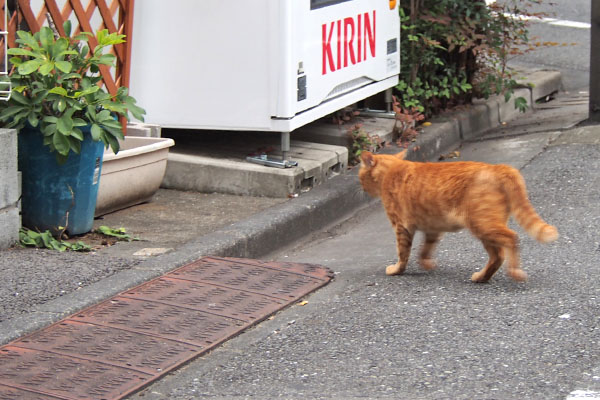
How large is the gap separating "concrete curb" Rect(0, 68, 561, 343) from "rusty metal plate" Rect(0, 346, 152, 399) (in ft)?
0.66

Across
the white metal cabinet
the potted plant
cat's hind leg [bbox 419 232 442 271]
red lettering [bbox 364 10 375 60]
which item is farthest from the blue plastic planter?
red lettering [bbox 364 10 375 60]

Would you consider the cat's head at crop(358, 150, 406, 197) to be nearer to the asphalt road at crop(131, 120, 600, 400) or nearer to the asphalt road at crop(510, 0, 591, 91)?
the asphalt road at crop(131, 120, 600, 400)

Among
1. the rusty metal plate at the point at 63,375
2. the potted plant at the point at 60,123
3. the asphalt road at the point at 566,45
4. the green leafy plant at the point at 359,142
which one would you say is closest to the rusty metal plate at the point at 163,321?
the rusty metal plate at the point at 63,375

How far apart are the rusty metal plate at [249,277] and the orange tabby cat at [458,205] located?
Answer: 0.52 m

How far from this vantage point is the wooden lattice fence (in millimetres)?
5727

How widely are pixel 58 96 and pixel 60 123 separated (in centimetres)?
18

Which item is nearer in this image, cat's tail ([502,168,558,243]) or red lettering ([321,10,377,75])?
cat's tail ([502,168,558,243])

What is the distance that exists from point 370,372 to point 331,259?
1896mm

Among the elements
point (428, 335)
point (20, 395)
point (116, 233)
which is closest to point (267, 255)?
Answer: point (116, 233)

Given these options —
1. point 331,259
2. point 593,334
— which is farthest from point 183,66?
point 593,334

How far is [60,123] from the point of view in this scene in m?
5.34

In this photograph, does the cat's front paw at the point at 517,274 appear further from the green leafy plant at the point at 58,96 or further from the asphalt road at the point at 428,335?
the green leafy plant at the point at 58,96

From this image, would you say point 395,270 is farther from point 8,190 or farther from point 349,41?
point 349,41

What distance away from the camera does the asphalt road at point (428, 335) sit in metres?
3.89
